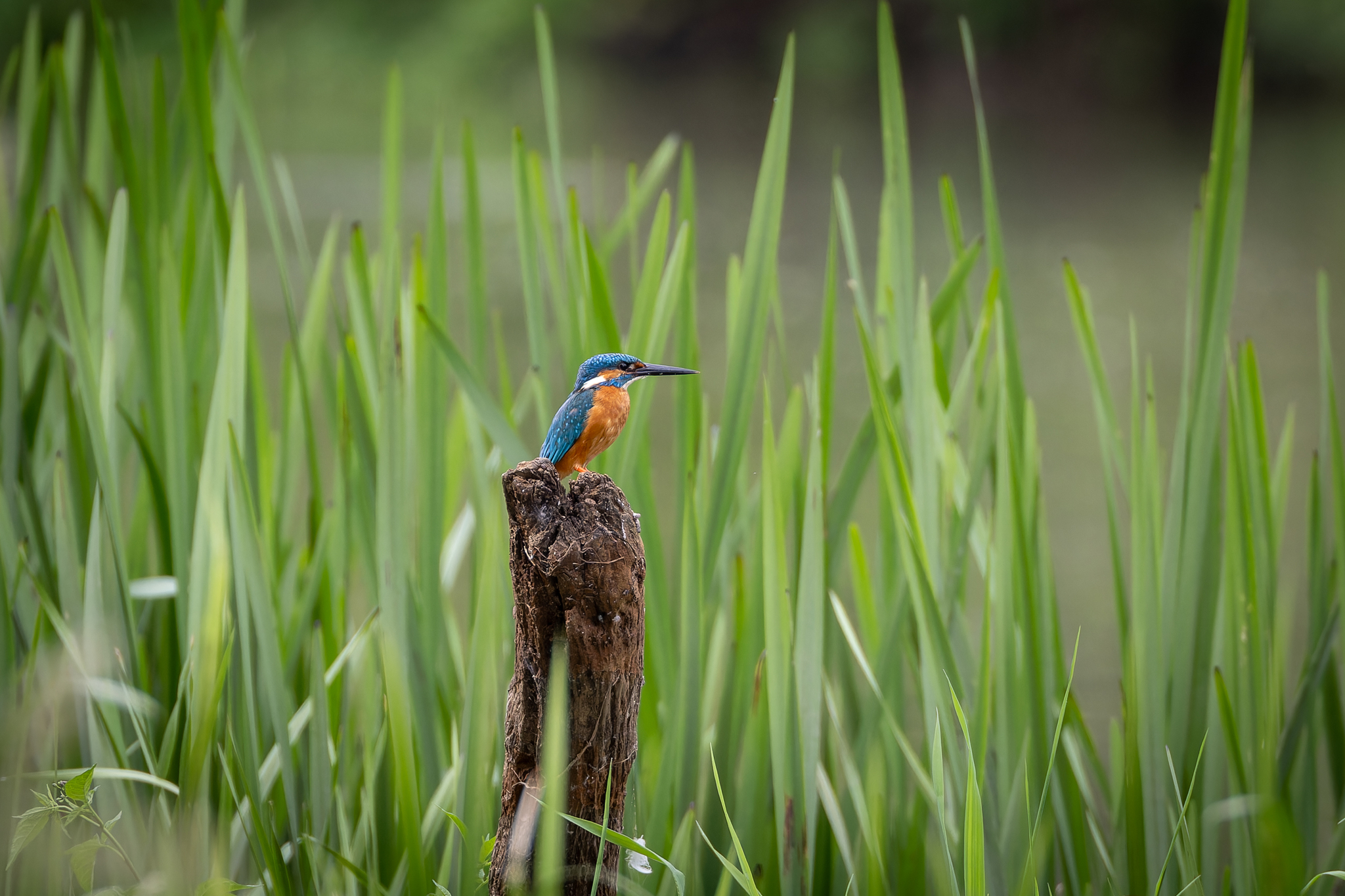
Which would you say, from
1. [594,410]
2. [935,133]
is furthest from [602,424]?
[935,133]

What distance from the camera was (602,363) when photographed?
35.5 inches

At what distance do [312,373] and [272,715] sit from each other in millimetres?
617

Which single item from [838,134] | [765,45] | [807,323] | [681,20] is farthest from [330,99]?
[807,323]

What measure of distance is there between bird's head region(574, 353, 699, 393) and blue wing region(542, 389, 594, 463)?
17mm

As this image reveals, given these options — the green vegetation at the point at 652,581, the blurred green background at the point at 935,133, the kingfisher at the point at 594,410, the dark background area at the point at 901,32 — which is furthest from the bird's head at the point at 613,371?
the dark background area at the point at 901,32

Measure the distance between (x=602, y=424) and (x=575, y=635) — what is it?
0.26 meters

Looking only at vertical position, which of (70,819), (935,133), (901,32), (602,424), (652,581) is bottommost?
(70,819)

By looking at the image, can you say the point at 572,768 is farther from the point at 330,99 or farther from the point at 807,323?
the point at 330,99

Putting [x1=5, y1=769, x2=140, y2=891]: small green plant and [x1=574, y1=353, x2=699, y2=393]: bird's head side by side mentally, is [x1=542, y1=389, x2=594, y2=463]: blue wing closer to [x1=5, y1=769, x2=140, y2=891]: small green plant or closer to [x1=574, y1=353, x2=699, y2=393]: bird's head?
[x1=574, y1=353, x2=699, y2=393]: bird's head

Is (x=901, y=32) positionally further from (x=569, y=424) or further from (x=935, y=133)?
(x=569, y=424)

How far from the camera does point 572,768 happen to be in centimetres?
70

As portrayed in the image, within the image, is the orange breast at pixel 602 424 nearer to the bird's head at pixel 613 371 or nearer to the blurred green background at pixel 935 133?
the bird's head at pixel 613 371

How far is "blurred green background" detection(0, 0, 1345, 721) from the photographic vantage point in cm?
439

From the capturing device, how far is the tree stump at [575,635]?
26.5 inches
